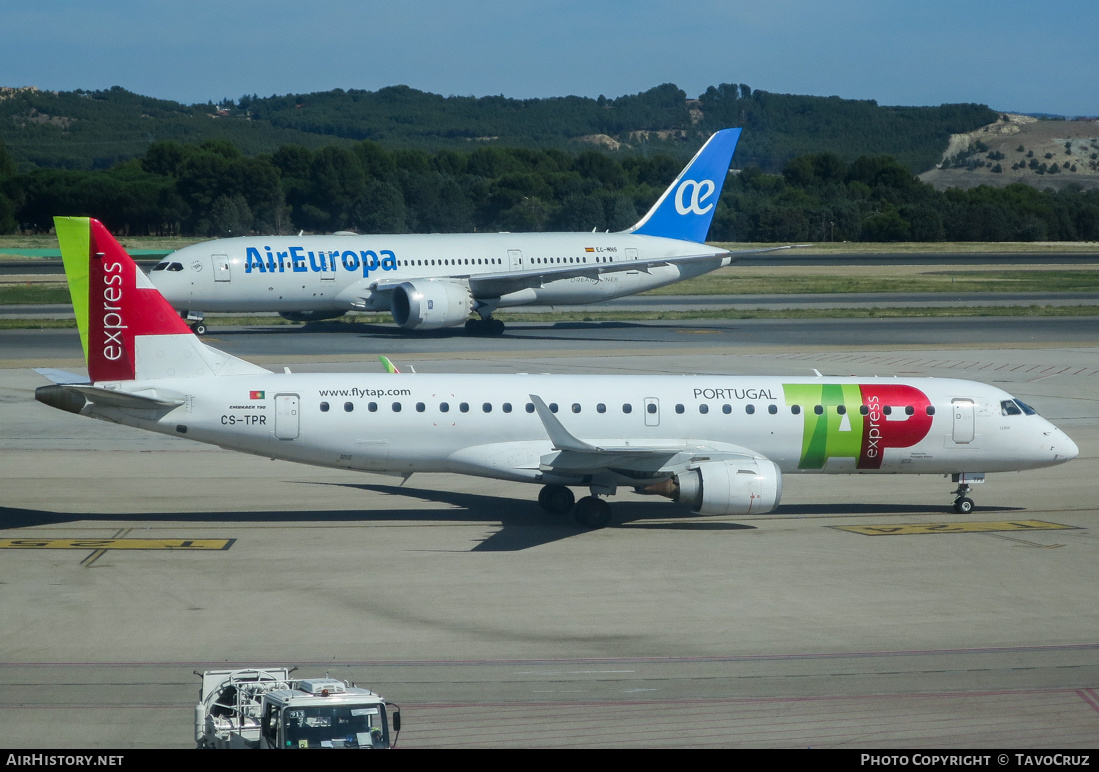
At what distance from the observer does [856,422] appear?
26.6m

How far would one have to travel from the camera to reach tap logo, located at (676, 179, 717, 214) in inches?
2625

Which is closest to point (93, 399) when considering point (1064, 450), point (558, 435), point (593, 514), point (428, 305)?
point (558, 435)

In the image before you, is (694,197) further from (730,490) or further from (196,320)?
(730,490)

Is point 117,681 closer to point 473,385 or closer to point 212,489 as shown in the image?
point 473,385

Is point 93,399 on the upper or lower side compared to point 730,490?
upper

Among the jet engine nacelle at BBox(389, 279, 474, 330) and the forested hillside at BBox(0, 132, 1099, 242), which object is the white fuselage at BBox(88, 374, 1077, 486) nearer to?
the jet engine nacelle at BBox(389, 279, 474, 330)

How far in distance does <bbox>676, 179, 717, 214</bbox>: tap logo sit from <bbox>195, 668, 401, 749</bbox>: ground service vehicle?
187 feet

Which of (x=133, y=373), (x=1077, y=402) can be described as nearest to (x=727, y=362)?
(x=1077, y=402)

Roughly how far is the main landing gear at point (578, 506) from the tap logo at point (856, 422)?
469 cm

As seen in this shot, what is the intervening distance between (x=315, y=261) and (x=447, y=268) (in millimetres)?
6883

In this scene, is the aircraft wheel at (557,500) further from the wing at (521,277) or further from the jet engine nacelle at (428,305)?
the wing at (521,277)

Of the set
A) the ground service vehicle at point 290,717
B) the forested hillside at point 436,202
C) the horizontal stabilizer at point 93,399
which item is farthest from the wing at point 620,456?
the forested hillside at point 436,202

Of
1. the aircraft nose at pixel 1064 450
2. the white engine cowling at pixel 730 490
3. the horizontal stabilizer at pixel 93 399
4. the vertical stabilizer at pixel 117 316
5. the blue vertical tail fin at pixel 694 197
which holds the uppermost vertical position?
the blue vertical tail fin at pixel 694 197

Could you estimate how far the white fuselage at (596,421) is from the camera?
2502 centimetres
